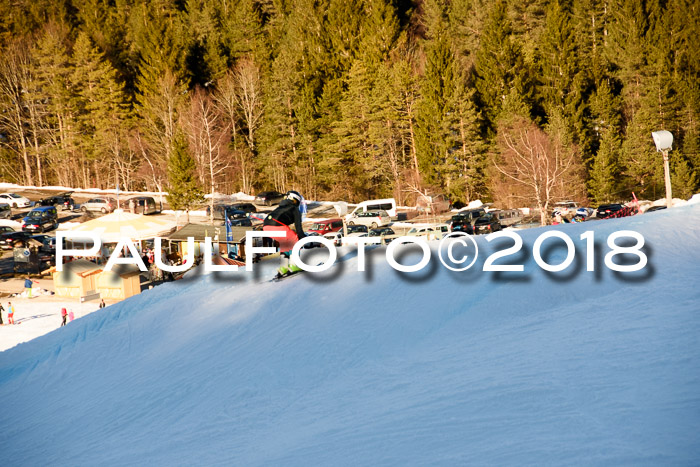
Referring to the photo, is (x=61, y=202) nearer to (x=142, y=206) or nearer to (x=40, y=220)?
(x=142, y=206)

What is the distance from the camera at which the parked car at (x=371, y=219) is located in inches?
1277

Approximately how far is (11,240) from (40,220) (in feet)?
16.3

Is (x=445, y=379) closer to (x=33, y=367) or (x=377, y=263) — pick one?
(x=377, y=263)

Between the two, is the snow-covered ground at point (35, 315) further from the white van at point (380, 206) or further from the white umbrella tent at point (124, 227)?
the white van at point (380, 206)

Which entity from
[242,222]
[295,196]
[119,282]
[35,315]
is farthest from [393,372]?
[242,222]

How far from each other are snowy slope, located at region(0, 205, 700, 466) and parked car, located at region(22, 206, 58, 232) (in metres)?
30.1

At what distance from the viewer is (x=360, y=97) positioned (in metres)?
42.6

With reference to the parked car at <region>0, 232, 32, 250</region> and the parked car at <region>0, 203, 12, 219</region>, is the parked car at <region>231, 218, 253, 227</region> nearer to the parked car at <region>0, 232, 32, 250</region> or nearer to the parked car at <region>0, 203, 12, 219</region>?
the parked car at <region>0, 232, 32, 250</region>

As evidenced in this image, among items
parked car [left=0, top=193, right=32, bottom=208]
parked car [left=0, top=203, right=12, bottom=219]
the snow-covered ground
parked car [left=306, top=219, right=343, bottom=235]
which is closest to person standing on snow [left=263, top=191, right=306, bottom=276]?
the snow-covered ground

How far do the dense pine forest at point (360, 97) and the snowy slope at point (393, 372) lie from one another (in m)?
23.1

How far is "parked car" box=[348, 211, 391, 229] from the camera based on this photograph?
32438 millimetres

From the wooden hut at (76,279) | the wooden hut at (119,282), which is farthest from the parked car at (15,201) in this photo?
the wooden hut at (119,282)

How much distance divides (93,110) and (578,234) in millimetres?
51383

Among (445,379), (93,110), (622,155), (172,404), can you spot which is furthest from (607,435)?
(93,110)
